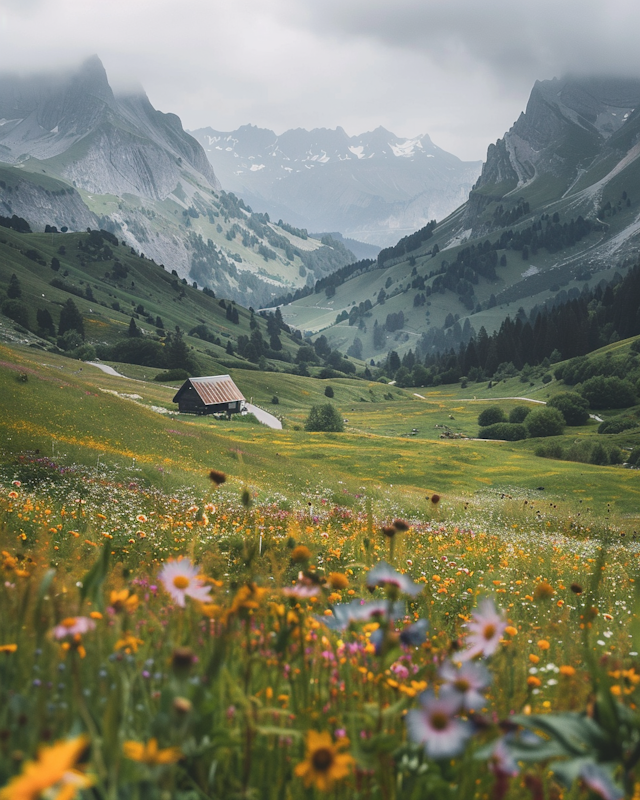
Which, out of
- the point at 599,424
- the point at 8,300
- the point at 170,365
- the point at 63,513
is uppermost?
the point at 8,300

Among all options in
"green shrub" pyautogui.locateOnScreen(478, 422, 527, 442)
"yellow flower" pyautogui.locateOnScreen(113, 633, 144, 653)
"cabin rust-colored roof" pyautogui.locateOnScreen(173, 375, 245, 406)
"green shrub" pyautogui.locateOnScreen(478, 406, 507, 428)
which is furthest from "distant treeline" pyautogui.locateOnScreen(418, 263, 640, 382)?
"yellow flower" pyautogui.locateOnScreen(113, 633, 144, 653)

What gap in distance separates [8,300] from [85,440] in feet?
564

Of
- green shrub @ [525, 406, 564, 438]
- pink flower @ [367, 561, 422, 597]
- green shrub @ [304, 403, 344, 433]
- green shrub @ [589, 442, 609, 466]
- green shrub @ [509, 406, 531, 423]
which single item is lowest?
pink flower @ [367, 561, 422, 597]

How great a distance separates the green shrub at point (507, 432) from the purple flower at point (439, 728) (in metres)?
104

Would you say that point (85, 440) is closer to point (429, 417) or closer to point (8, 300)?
point (429, 417)

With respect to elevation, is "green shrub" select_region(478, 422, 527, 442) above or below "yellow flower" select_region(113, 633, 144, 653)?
above

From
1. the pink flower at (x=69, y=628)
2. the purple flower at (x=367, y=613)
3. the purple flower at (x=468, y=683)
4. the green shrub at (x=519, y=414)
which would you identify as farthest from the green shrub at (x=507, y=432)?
the pink flower at (x=69, y=628)

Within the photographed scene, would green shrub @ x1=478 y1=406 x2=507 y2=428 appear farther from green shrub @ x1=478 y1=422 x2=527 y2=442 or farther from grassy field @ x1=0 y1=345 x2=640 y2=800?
grassy field @ x1=0 y1=345 x2=640 y2=800

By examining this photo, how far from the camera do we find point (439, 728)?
81.7 inches

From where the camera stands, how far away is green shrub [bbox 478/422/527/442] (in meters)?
103

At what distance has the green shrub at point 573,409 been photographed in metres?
111

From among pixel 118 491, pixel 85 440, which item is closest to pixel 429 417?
pixel 85 440

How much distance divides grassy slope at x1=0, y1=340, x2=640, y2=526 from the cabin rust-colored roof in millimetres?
6364

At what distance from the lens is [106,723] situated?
5.97 ft
